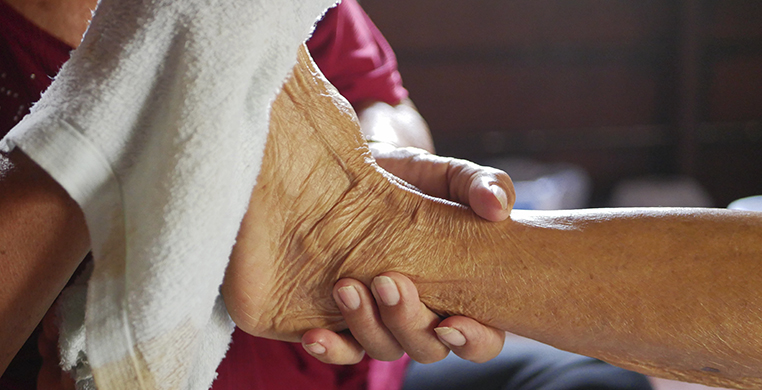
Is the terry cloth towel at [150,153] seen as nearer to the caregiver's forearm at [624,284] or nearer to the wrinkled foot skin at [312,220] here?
the wrinkled foot skin at [312,220]

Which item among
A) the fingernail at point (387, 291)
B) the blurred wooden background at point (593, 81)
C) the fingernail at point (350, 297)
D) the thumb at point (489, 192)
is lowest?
the blurred wooden background at point (593, 81)

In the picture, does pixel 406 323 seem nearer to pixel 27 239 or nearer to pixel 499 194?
pixel 499 194

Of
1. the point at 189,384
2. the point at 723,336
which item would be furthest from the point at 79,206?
the point at 723,336

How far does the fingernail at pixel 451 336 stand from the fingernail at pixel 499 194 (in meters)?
0.15

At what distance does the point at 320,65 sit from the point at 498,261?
1.69 ft

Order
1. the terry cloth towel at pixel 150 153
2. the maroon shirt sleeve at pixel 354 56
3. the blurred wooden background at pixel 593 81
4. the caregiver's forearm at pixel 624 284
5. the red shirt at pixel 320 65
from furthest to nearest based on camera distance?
the blurred wooden background at pixel 593 81 → the maroon shirt sleeve at pixel 354 56 → the red shirt at pixel 320 65 → the caregiver's forearm at pixel 624 284 → the terry cloth towel at pixel 150 153

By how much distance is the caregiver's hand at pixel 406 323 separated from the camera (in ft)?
1.87

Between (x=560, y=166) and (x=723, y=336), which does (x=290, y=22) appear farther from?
(x=560, y=166)

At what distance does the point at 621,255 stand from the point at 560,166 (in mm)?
2501

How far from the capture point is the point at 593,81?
2.96 meters

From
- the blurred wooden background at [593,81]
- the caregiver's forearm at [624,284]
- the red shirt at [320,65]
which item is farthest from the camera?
the blurred wooden background at [593,81]

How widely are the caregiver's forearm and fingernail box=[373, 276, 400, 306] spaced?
44 mm

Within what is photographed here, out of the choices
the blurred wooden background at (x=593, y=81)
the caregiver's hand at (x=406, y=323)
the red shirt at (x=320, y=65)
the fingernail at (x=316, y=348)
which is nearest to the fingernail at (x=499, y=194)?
the caregiver's hand at (x=406, y=323)

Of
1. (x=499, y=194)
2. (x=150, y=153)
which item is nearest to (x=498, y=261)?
(x=499, y=194)
